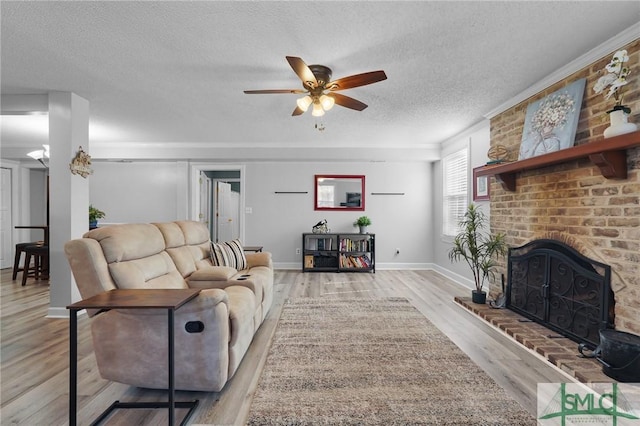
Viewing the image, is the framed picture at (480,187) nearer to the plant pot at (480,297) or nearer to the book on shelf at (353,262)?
the plant pot at (480,297)

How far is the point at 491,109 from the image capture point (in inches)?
150

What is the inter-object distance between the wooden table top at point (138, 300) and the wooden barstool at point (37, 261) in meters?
4.29

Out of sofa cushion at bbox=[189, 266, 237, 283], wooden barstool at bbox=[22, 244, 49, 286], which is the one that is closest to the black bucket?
sofa cushion at bbox=[189, 266, 237, 283]

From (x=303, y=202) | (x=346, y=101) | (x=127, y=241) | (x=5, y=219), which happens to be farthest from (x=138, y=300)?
(x=5, y=219)

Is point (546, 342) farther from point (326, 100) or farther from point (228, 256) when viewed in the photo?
point (228, 256)

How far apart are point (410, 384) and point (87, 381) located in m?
2.16

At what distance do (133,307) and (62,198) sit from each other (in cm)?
273

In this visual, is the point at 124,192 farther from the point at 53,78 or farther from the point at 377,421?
the point at 377,421

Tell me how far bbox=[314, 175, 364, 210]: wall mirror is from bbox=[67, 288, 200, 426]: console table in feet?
14.9

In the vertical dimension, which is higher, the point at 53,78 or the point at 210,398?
the point at 53,78

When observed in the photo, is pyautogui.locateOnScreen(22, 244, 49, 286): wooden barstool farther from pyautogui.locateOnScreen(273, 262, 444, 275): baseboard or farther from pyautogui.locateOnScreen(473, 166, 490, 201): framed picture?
pyautogui.locateOnScreen(473, 166, 490, 201): framed picture

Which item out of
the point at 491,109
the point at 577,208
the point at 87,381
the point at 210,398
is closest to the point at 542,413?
the point at 577,208

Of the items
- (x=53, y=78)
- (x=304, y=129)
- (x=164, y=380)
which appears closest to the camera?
(x=164, y=380)

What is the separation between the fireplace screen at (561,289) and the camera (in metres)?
2.39
